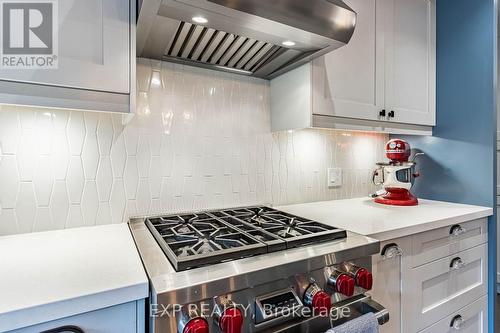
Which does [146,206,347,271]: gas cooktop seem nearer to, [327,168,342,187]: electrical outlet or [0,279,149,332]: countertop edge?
[0,279,149,332]: countertop edge

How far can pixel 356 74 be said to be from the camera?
1302 mm

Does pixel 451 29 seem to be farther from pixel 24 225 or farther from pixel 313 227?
pixel 24 225

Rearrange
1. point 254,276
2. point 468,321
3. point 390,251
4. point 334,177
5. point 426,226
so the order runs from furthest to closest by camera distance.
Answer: point 334,177 < point 468,321 < point 426,226 < point 390,251 < point 254,276

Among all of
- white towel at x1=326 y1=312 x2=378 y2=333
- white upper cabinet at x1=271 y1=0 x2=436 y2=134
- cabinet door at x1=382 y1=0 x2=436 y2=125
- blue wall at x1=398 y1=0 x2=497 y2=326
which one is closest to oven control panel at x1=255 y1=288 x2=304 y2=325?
white towel at x1=326 y1=312 x2=378 y2=333

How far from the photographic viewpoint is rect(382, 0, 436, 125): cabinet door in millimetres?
1425

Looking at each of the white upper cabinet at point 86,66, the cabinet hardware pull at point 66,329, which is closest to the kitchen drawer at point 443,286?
the cabinet hardware pull at point 66,329

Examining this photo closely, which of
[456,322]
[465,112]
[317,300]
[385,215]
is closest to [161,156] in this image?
[317,300]

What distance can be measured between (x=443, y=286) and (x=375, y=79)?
1016mm

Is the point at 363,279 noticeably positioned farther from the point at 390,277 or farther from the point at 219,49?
the point at 219,49

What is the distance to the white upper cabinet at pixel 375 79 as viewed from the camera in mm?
1211

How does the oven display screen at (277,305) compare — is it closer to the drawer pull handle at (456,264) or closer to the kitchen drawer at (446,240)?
the kitchen drawer at (446,240)

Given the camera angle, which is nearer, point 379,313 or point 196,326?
point 196,326

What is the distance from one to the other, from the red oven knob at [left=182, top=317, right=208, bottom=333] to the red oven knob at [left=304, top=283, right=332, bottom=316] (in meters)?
0.30

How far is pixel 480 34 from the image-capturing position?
149 cm
